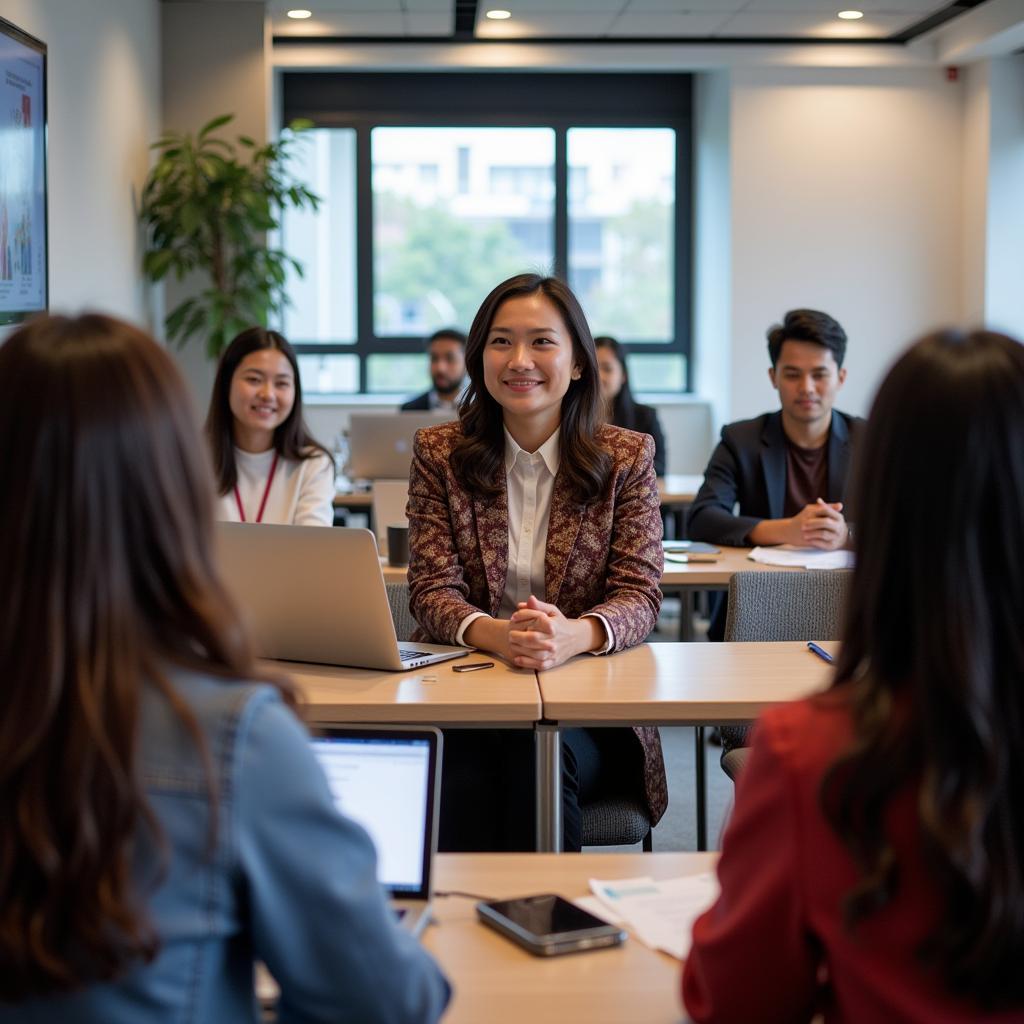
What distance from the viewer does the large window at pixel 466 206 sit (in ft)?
26.5

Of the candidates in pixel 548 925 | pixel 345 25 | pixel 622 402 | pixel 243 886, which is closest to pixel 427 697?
pixel 548 925

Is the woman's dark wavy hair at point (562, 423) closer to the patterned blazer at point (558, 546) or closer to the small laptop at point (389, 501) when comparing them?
the patterned blazer at point (558, 546)

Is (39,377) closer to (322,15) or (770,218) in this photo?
(322,15)

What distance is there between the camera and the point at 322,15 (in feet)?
22.8

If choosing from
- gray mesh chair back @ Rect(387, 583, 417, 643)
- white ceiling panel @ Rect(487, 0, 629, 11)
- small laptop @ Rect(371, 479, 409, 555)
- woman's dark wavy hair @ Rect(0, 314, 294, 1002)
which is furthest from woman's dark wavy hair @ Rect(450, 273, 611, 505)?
white ceiling panel @ Rect(487, 0, 629, 11)

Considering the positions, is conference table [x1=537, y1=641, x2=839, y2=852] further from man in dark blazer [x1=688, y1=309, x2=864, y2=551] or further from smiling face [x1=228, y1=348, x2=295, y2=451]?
smiling face [x1=228, y1=348, x2=295, y2=451]

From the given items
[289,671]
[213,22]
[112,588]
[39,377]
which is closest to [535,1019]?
[112,588]

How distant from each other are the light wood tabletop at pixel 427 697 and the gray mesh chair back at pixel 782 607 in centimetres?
70

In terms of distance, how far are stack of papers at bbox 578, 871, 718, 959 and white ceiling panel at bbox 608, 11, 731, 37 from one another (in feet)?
20.0

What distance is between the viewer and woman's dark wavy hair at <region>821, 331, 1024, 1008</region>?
2.92ft

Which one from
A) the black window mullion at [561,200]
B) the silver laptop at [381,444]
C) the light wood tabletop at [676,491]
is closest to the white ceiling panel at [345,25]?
the black window mullion at [561,200]

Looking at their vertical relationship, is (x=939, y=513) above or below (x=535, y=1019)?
above

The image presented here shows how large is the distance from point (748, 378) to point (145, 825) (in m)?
6.94

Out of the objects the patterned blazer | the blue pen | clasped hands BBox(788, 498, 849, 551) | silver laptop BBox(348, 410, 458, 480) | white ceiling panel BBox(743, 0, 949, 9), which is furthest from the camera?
white ceiling panel BBox(743, 0, 949, 9)
